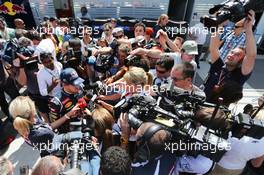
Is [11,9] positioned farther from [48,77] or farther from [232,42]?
[232,42]

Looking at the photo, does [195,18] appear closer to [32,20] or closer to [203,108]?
[32,20]

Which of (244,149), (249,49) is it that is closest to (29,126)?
(244,149)

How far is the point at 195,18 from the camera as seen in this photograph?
728 cm

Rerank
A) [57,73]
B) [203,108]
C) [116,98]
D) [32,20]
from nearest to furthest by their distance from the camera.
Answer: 1. [203,108]
2. [116,98]
3. [57,73]
4. [32,20]

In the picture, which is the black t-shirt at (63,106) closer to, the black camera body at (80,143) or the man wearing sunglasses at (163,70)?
the black camera body at (80,143)

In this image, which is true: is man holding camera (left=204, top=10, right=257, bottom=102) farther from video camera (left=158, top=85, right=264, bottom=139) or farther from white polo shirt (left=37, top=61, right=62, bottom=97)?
white polo shirt (left=37, top=61, right=62, bottom=97)

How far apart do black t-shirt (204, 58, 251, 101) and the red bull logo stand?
659cm

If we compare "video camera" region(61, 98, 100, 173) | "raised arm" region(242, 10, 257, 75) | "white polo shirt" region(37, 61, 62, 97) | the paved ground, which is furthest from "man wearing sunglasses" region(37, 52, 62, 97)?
"raised arm" region(242, 10, 257, 75)

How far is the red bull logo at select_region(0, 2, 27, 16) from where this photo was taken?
759 cm

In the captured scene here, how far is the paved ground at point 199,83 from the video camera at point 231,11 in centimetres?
122

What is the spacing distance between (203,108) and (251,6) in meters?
1.07

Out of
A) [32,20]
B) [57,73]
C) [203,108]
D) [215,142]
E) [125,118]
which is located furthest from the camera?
[32,20]

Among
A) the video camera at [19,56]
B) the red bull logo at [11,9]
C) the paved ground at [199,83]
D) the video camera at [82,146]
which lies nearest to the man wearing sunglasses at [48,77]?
the video camera at [19,56]

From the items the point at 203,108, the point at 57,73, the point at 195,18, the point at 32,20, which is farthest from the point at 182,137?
the point at 32,20
